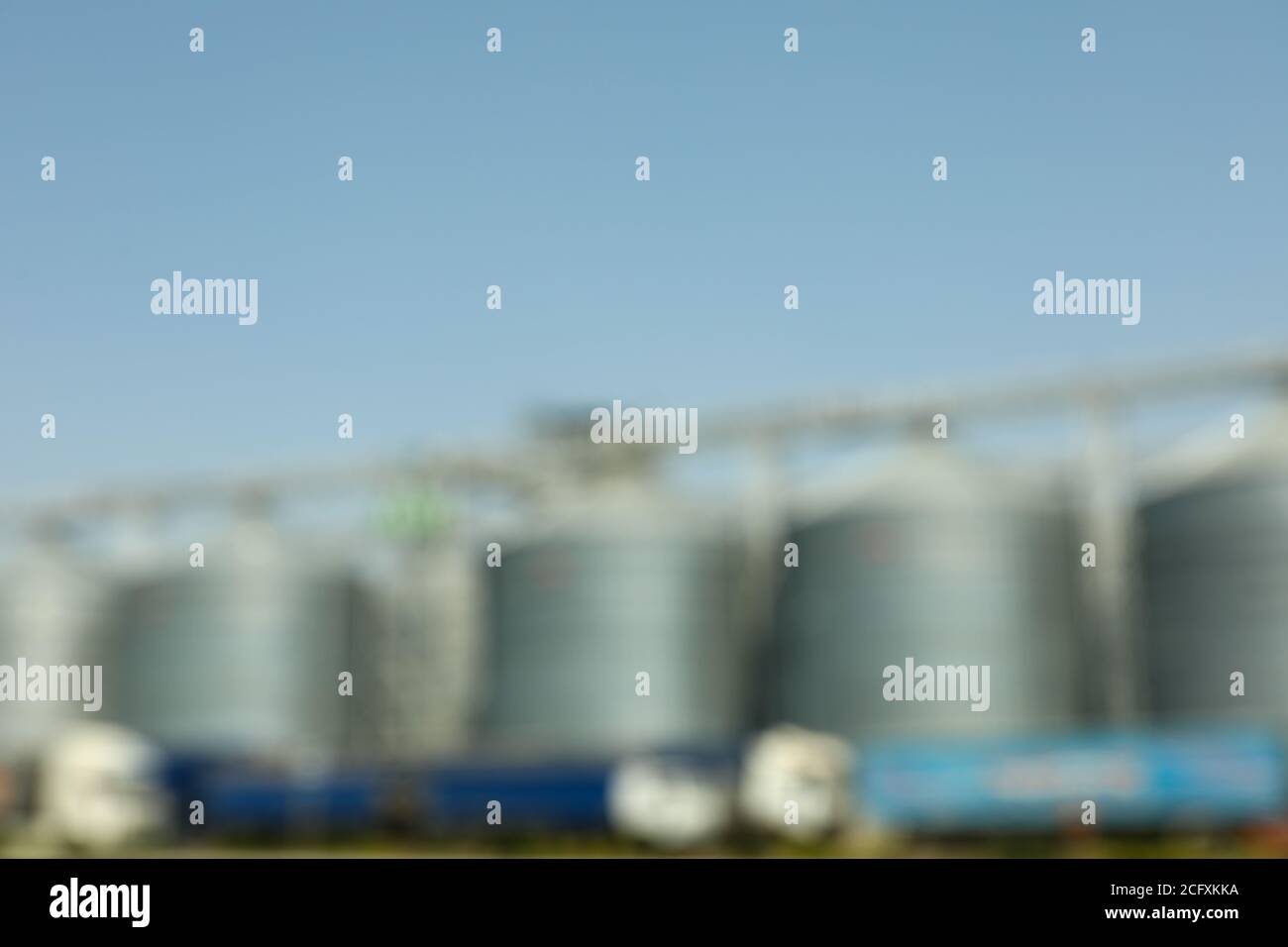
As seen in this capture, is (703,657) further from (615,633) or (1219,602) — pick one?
(1219,602)

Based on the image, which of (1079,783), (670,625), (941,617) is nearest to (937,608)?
(941,617)

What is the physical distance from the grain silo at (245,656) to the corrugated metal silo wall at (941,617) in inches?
1007

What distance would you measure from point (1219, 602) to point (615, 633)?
75.9 ft

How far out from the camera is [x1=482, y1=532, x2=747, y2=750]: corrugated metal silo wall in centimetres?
6088

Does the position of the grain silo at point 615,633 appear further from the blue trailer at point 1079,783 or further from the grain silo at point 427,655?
the blue trailer at point 1079,783

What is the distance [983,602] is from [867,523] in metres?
5.29

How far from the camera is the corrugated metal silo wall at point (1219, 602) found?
162 ft

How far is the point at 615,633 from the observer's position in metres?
61.2

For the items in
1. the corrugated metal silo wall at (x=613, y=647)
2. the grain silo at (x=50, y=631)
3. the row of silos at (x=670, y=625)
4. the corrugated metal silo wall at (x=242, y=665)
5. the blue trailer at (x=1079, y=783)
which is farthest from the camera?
the grain silo at (x=50, y=631)

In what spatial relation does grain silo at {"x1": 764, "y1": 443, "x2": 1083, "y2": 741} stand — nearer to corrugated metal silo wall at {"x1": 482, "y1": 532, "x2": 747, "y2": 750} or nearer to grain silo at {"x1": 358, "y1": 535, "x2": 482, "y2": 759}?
corrugated metal silo wall at {"x1": 482, "y1": 532, "x2": 747, "y2": 750}

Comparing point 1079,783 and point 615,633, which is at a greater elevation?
point 615,633

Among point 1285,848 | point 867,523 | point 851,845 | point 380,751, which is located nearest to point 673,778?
point 851,845

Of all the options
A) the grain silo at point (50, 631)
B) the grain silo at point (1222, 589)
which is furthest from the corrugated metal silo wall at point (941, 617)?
the grain silo at point (50, 631)
